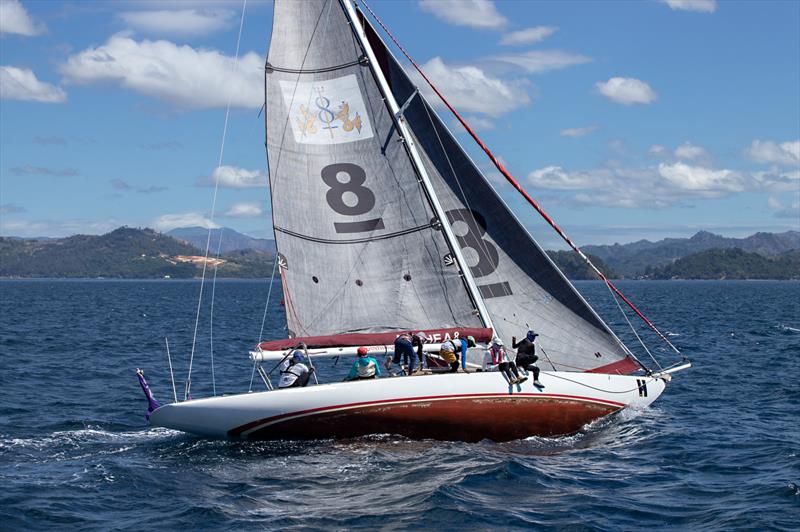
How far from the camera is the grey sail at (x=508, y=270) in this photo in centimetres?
2000

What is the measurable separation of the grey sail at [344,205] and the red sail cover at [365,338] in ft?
0.97

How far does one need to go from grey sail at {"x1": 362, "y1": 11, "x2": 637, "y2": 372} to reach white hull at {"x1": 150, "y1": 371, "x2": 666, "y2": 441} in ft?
6.84

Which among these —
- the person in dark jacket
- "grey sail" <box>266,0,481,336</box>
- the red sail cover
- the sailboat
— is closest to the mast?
the sailboat

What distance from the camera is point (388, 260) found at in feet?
64.8

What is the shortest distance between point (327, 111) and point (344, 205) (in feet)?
6.69

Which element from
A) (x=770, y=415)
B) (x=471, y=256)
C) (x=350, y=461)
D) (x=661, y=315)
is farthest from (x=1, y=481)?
(x=661, y=315)

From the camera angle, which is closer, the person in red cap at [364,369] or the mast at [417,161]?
the person in red cap at [364,369]

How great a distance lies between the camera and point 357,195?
19.6 meters

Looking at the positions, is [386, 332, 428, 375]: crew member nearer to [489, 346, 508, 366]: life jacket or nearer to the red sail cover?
the red sail cover

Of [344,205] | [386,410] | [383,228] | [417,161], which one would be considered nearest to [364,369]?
[386,410]

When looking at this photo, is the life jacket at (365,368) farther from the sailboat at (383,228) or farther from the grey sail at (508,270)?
the grey sail at (508,270)

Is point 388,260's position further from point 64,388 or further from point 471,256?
point 64,388

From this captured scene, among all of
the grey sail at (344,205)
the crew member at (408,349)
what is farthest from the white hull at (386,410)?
the grey sail at (344,205)

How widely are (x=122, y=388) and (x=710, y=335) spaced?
30.1 metres
